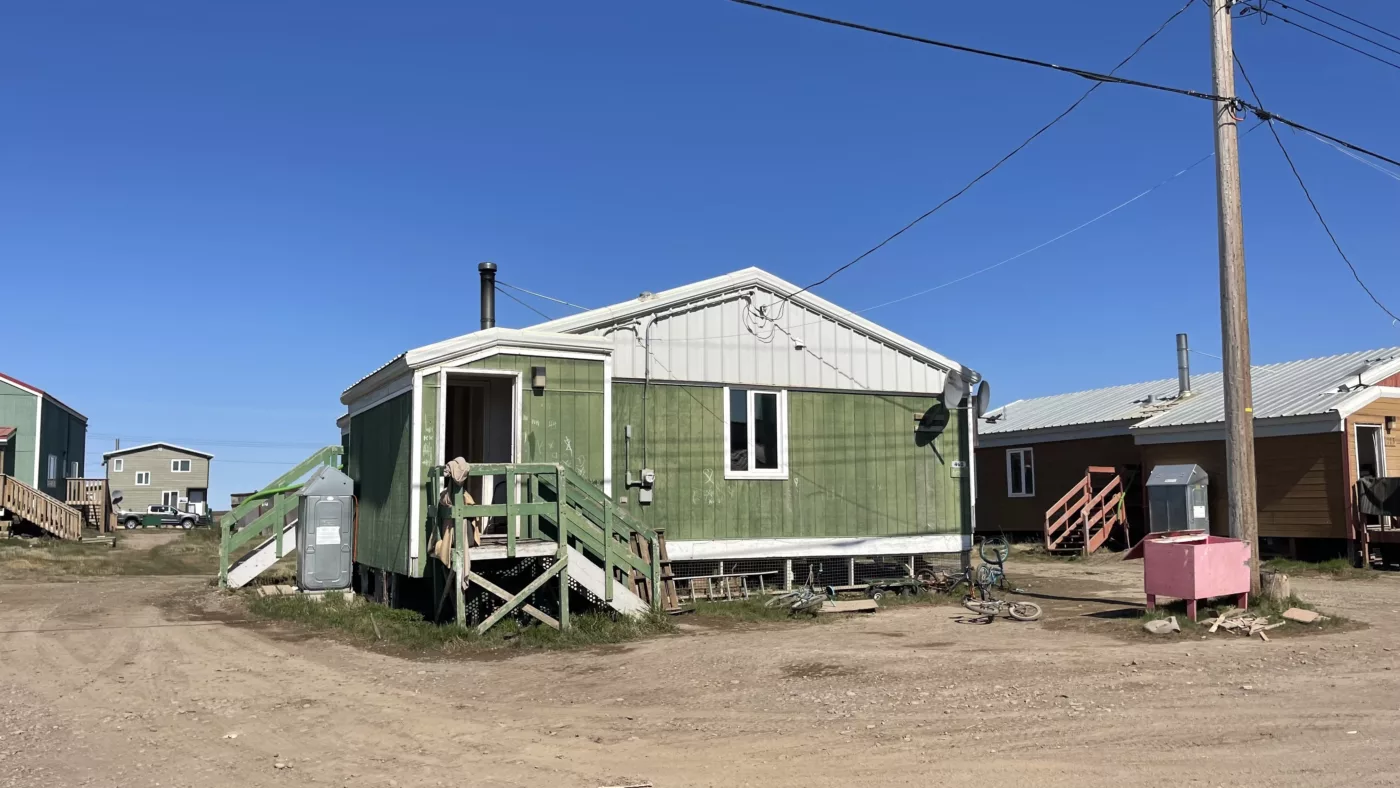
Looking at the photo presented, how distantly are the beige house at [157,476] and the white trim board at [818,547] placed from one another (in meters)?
50.1

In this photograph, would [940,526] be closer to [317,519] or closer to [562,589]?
[562,589]

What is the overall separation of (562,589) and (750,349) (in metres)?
5.11

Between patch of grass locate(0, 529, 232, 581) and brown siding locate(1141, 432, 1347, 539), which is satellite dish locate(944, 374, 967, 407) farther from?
patch of grass locate(0, 529, 232, 581)

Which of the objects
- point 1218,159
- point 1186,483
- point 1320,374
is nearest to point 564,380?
point 1218,159

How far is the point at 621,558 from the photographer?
1226cm

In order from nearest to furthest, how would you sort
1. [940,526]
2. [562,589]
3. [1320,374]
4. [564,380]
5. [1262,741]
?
[1262,741] → [562,589] → [564,380] → [940,526] → [1320,374]

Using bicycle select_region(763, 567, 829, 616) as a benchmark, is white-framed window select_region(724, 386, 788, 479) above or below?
above

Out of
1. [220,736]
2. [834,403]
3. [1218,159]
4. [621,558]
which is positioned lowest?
[220,736]

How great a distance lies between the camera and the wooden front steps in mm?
30500

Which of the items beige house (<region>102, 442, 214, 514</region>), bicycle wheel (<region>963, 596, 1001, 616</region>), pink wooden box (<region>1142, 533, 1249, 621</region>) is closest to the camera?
pink wooden box (<region>1142, 533, 1249, 621</region>)

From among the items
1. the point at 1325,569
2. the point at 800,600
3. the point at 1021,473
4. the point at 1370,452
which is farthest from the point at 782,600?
the point at 1021,473

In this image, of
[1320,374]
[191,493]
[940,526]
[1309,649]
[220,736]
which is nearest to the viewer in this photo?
[220,736]

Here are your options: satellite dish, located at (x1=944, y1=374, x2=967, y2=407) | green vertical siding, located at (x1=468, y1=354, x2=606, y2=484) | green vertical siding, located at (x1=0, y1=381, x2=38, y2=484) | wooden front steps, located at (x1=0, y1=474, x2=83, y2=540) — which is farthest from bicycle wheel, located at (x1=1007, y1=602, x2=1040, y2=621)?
green vertical siding, located at (x1=0, y1=381, x2=38, y2=484)

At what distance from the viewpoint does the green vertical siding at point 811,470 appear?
14.4 m
